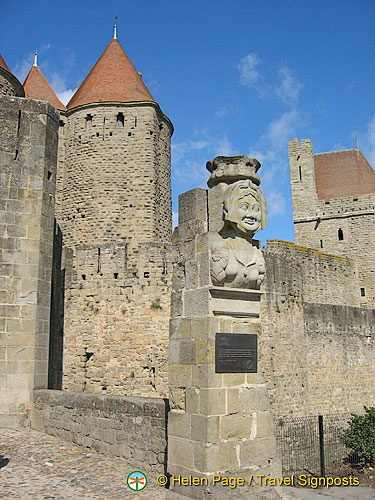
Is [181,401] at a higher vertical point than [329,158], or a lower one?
lower

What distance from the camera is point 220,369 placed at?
4.84 meters

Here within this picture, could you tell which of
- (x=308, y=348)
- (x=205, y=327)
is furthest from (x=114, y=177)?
(x=205, y=327)

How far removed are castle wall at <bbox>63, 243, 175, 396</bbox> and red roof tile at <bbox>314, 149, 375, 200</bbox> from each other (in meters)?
19.8

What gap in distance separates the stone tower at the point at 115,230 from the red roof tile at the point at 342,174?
12108mm

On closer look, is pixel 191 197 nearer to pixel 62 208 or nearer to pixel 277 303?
pixel 277 303

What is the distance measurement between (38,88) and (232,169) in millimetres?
20683

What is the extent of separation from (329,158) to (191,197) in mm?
27715

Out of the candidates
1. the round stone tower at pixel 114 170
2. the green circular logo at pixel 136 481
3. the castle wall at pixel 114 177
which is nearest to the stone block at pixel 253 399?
the green circular logo at pixel 136 481

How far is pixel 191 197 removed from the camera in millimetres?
5555

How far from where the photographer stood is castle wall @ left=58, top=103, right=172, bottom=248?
19.4m

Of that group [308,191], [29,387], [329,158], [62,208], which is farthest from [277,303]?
[329,158]

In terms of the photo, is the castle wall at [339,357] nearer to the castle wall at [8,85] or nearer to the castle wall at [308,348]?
the castle wall at [308,348]

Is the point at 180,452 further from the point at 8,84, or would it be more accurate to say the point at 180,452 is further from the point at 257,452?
the point at 8,84

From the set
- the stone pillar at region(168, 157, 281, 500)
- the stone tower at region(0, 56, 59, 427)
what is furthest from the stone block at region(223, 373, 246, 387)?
the stone tower at region(0, 56, 59, 427)
